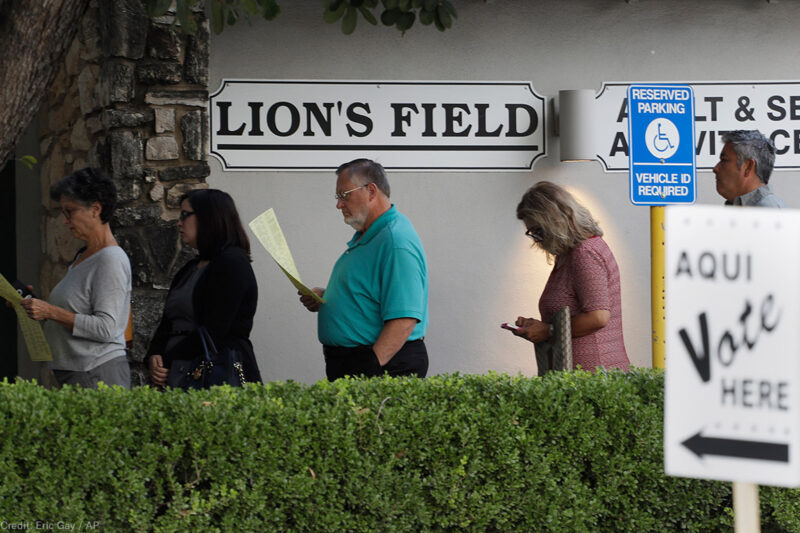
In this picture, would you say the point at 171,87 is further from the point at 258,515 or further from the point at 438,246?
the point at 258,515

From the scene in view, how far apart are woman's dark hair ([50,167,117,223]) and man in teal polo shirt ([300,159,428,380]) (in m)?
1.12

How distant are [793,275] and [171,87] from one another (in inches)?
181

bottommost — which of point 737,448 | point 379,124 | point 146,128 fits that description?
point 737,448

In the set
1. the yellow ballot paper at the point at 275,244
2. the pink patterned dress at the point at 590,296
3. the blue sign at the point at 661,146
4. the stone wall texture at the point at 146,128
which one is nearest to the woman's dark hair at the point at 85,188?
the yellow ballot paper at the point at 275,244

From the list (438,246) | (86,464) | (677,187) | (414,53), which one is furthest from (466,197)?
(86,464)

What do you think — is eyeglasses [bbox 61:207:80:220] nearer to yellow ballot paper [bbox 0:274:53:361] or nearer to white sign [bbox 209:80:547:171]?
yellow ballot paper [bbox 0:274:53:361]

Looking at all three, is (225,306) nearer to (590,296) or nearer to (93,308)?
(93,308)

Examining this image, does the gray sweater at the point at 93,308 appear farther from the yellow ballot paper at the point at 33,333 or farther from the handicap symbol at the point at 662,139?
the handicap symbol at the point at 662,139

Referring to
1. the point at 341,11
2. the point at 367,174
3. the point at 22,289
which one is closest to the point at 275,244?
the point at 367,174

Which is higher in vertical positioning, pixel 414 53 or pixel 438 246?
pixel 414 53

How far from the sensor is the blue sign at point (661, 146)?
16.9ft

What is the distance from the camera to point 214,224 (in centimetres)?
461

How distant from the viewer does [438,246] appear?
6.89 metres

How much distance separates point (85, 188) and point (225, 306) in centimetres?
91
